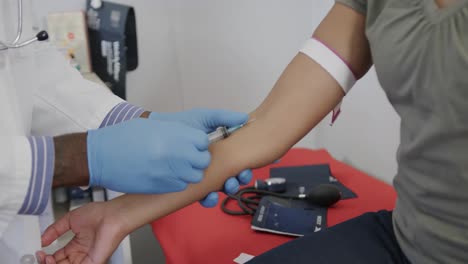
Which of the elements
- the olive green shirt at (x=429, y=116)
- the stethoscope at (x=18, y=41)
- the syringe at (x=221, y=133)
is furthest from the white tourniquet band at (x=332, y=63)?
the stethoscope at (x=18, y=41)

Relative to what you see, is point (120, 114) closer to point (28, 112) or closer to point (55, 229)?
point (28, 112)

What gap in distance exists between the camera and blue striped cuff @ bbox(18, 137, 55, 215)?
0.67m

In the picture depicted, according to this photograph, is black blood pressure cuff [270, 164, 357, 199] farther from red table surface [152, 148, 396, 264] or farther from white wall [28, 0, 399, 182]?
white wall [28, 0, 399, 182]

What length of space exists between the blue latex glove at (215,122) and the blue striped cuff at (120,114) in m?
0.09

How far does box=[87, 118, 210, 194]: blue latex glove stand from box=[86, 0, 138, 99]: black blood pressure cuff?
3.59 ft

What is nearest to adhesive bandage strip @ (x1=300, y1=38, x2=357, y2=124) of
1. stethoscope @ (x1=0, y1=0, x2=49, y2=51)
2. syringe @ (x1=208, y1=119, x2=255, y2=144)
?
syringe @ (x1=208, y1=119, x2=255, y2=144)

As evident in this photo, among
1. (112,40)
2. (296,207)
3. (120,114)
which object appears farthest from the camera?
(112,40)

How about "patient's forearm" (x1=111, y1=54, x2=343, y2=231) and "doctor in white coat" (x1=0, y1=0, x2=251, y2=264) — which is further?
"patient's forearm" (x1=111, y1=54, x2=343, y2=231)

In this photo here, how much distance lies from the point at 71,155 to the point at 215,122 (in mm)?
325

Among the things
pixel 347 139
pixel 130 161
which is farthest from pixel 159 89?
pixel 130 161

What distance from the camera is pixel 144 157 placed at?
737mm

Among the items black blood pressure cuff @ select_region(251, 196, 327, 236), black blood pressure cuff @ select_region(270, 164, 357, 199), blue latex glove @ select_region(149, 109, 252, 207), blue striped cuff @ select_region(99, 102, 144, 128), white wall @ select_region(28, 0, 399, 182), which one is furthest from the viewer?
white wall @ select_region(28, 0, 399, 182)

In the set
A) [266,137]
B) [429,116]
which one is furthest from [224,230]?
Result: [429,116]

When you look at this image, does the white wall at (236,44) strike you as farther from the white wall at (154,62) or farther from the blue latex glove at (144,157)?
the blue latex glove at (144,157)
